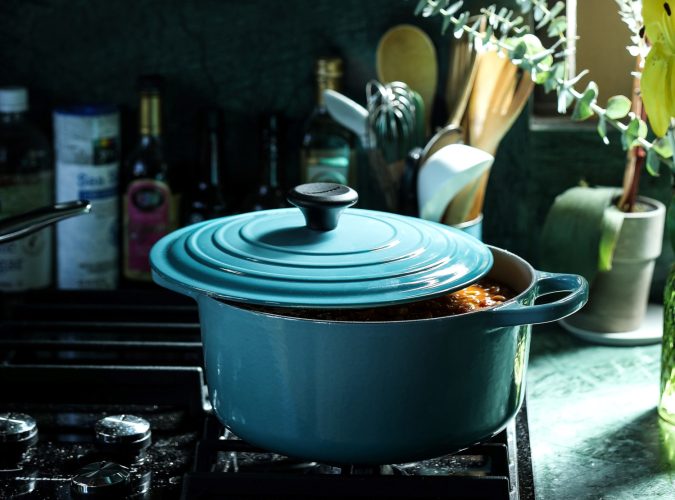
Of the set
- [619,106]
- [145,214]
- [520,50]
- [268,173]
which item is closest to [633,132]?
[619,106]

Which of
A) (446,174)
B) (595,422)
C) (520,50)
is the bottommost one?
(595,422)

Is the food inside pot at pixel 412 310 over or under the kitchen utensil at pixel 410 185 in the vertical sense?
under

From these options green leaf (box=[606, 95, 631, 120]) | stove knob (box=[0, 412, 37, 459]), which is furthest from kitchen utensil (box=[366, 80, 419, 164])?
stove knob (box=[0, 412, 37, 459])

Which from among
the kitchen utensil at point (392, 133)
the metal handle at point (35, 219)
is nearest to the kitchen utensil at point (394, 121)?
the kitchen utensil at point (392, 133)

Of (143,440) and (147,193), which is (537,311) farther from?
(147,193)

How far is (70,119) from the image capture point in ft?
4.12

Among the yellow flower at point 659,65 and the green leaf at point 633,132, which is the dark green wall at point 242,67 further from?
the yellow flower at point 659,65

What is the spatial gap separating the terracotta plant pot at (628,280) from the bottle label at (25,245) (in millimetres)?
632

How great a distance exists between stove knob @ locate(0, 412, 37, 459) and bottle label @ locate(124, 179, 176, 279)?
38 centimetres

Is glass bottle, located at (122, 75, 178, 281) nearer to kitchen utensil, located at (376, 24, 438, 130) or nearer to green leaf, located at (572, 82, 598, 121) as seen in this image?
kitchen utensil, located at (376, 24, 438, 130)

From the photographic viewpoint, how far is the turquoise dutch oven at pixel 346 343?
2.47ft

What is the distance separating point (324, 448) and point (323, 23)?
678 mm

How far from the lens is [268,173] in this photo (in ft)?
4.29

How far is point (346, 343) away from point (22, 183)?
652mm
